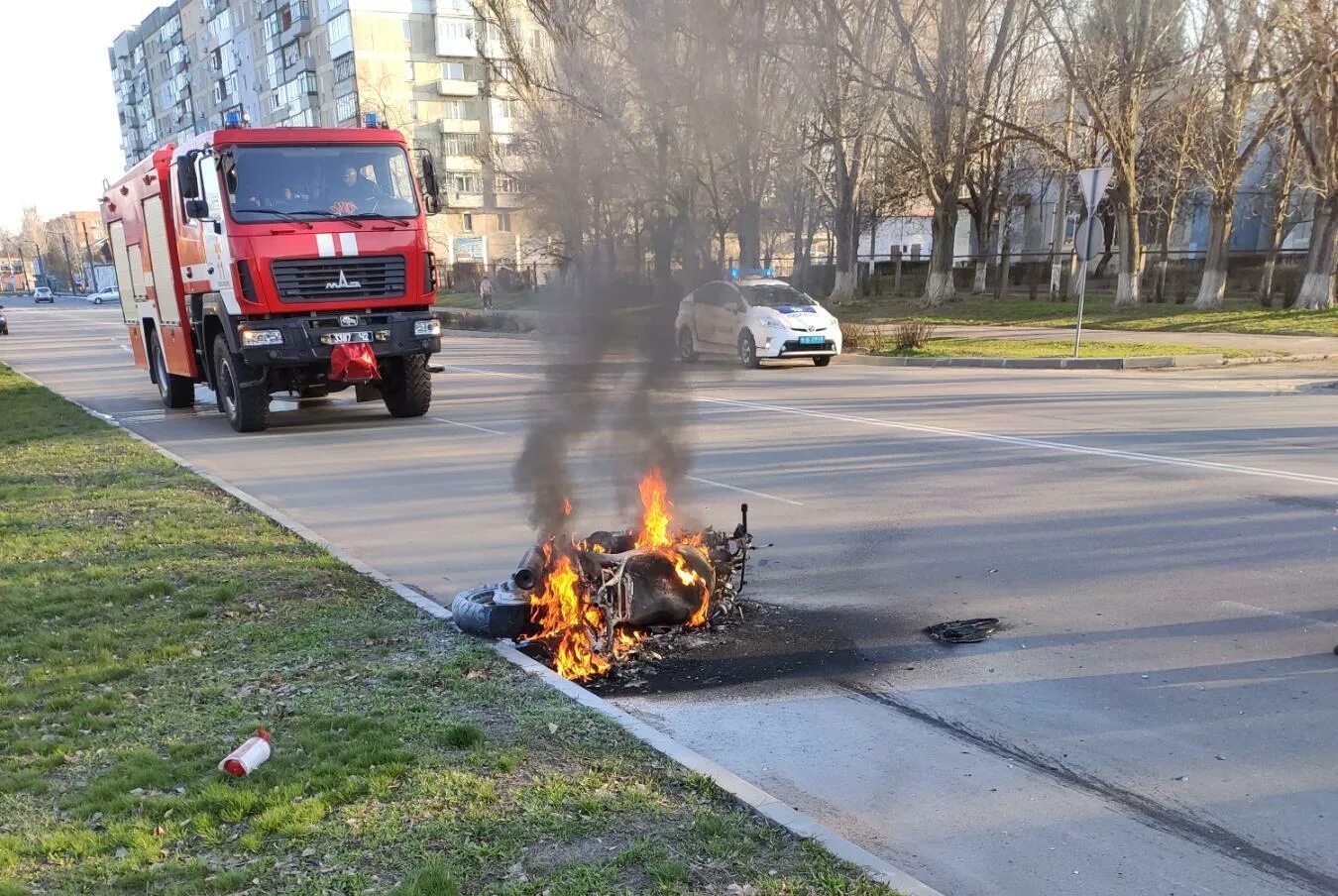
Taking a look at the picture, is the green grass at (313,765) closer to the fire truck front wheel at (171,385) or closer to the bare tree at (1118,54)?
the fire truck front wheel at (171,385)

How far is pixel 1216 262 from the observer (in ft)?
86.9

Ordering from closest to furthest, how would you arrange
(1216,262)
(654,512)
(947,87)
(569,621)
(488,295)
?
(569,621), (654,512), (488,295), (947,87), (1216,262)

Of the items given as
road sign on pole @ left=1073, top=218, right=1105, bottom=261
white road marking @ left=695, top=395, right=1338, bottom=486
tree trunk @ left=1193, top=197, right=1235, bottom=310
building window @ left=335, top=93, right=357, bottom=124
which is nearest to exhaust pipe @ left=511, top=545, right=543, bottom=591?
white road marking @ left=695, top=395, right=1338, bottom=486

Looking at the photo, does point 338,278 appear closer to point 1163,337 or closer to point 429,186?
point 429,186

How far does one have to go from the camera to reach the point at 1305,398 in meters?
12.8

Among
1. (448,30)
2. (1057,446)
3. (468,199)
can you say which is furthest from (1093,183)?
(448,30)

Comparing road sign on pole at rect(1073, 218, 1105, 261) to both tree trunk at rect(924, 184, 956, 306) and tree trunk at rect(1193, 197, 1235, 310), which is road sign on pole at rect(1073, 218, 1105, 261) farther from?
tree trunk at rect(924, 184, 956, 306)

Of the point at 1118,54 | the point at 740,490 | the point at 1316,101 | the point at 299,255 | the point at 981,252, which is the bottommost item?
the point at 740,490

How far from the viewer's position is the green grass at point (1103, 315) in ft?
73.8

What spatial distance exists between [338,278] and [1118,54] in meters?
20.5

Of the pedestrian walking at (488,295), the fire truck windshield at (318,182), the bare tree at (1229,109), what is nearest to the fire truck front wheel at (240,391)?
the fire truck windshield at (318,182)

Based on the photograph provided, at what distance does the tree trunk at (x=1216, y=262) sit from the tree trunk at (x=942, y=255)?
299 inches

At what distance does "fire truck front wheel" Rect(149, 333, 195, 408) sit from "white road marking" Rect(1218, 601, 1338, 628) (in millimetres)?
14648

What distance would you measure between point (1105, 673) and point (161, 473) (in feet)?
28.8
